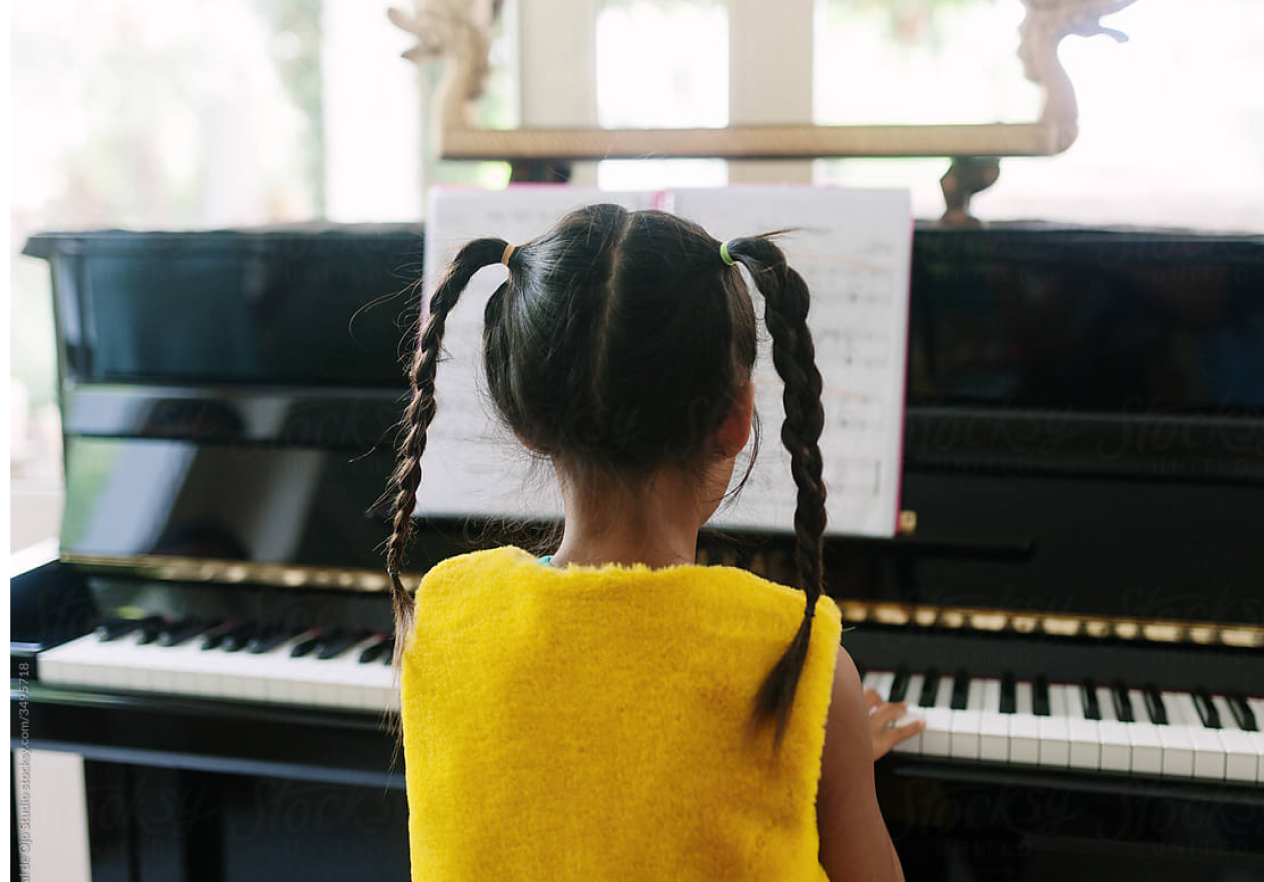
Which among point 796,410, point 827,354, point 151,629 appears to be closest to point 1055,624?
point 827,354

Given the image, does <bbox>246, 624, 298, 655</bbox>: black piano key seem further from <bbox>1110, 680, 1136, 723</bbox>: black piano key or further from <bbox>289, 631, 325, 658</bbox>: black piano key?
<bbox>1110, 680, 1136, 723</bbox>: black piano key

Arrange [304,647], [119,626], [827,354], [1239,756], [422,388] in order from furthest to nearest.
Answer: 1. [119,626]
2. [304,647]
3. [827,354]
4. [1239,756]
5. [422,388]

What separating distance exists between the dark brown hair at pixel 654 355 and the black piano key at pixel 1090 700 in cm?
61

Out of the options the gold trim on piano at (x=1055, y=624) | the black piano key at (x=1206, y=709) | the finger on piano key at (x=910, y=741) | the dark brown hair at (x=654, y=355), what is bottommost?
the finger on piano key at (x=910, y=741)

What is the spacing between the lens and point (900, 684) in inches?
49.9

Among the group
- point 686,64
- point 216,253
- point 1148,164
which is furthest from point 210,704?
point 1148,164

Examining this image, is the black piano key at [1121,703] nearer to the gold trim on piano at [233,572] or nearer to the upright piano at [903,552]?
the upright piano at [903,552]

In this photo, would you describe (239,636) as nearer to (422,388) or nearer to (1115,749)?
(422,388)

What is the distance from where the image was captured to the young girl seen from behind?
29.5 inches

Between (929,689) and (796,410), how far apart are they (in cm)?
62

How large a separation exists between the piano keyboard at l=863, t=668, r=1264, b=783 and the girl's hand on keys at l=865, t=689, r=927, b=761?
0.05 feet

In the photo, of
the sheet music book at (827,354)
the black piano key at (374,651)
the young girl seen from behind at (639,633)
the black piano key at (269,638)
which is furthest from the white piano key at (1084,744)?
the black piano key at (269,638)

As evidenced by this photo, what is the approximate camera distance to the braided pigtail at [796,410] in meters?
0.75

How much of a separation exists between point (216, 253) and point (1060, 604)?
1279 millimetres
